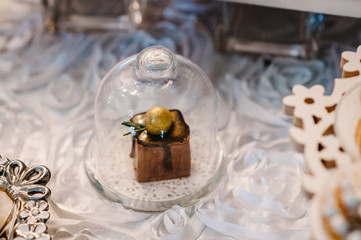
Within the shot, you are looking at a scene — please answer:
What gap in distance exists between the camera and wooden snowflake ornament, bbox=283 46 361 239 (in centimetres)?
60

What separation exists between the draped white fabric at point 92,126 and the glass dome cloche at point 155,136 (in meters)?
0.03

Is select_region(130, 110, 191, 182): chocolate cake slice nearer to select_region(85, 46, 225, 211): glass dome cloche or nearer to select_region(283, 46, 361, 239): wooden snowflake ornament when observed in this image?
select_region(85, 46, 225, 211): glass dome cloche

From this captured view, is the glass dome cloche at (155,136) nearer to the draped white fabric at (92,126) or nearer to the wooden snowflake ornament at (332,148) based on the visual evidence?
the draped white fabric at (92,126)

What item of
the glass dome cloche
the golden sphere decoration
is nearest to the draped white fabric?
the glass dome cloche

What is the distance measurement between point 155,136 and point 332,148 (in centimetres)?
38

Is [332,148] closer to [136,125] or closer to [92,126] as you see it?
[136,125]

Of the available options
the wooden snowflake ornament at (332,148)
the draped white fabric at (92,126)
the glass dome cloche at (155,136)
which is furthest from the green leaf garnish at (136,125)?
the wooden snowflake ornament at (332,148)

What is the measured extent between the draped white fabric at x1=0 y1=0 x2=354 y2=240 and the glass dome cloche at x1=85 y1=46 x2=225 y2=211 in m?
0.03

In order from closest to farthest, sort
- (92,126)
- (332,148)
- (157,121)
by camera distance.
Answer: (332,148) → (157,121) → (92,126)

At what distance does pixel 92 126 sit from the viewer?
121 centimetres

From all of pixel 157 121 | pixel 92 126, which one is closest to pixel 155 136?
pixel 157 121

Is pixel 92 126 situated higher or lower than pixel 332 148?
lower

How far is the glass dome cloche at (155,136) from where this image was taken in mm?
973

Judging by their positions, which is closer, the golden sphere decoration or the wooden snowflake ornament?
the wooden snowflake ornament
